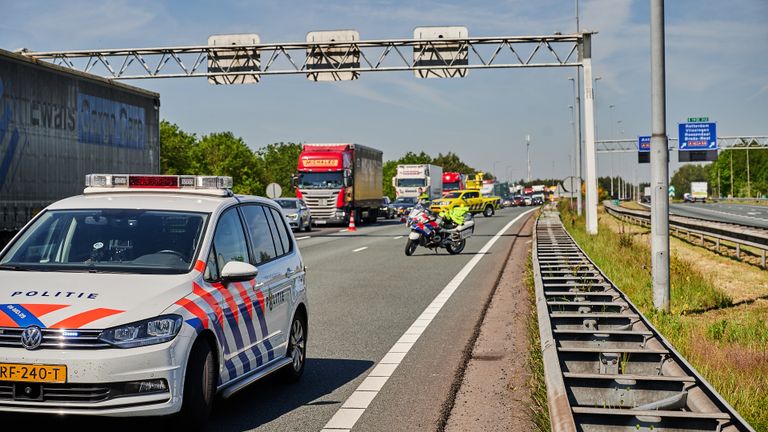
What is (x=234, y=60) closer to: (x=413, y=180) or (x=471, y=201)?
(x=471, y=201)

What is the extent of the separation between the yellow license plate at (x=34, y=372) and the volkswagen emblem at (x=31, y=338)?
0.11 m

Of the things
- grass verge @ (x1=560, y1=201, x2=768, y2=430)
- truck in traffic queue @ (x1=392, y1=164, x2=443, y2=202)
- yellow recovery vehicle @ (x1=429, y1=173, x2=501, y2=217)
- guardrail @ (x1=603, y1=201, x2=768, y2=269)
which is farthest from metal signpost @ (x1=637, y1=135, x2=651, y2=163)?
grass verge @ (x1=560, y1=201, x2=768, y2=430)

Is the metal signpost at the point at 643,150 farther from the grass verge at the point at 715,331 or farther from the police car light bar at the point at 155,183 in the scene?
the police car light bar at the point at 155,183

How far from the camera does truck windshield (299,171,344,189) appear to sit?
47.8 metres

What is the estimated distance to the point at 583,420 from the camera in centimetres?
546

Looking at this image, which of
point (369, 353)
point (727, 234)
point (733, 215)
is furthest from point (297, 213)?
point (369, 353)

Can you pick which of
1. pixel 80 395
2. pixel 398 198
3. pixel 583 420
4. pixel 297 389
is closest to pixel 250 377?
pixel 297 389

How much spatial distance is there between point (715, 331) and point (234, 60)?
95.3 feet

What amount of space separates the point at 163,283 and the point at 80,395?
884 millimetres

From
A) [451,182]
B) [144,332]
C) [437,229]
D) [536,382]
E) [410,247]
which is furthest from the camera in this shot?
[451,182]

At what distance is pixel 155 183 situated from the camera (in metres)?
7.34

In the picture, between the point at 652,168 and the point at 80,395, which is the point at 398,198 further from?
the point at 80,395

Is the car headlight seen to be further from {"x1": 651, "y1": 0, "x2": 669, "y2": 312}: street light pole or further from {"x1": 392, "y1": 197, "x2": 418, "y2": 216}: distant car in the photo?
{"x1": 392, "y1": 197, "x2": 418, "y2": 216}: distant car

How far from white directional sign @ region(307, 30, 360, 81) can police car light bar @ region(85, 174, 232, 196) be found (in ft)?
95.2
